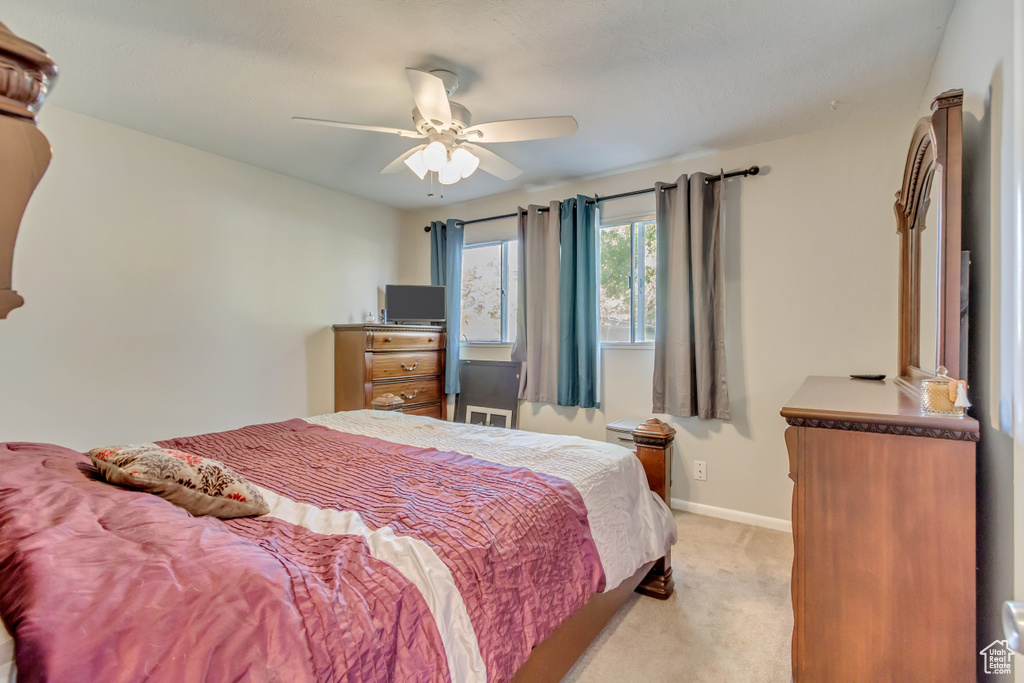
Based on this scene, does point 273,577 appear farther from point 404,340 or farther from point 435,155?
point 404,340

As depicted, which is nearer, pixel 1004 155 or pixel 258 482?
pixel 1004 155

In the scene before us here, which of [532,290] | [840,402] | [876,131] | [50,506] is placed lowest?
[50,506]

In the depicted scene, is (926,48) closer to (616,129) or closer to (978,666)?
(616,129)

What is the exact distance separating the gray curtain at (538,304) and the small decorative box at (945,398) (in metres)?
2.51

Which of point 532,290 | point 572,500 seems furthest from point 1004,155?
point 532,290

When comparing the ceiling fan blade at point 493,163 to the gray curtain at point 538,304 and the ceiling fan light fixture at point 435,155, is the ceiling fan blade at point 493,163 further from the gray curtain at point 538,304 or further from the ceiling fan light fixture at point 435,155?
the gray curtain at point 538,304

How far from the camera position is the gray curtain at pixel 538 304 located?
11.9 ft

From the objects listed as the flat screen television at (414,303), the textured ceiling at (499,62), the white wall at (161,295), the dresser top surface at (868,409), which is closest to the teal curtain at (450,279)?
the flat screen television at (414,303)

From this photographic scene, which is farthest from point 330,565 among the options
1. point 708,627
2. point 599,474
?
point 708,627

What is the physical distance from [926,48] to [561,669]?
9.31 feet

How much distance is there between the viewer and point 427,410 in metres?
4.15

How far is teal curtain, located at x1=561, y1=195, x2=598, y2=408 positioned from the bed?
5.28 ft

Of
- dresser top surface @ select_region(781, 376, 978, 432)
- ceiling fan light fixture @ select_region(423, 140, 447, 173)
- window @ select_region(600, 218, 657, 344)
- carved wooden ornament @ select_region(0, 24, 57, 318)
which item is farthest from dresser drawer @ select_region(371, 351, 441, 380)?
carved wooden ornament @ select_region(0, 24, 57, 318)

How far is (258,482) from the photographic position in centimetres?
Result: 150
